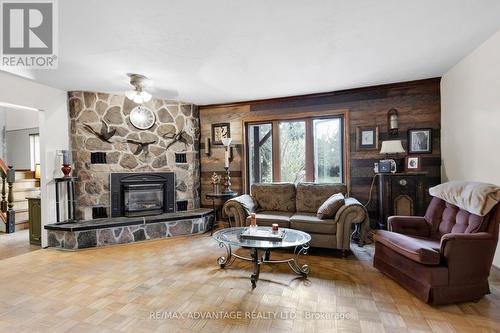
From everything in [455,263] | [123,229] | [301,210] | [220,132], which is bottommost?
[123,229]

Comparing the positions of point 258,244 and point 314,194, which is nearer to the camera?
point 258,244

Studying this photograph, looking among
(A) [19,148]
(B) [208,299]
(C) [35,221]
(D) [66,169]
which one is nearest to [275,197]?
(B) [208,299]

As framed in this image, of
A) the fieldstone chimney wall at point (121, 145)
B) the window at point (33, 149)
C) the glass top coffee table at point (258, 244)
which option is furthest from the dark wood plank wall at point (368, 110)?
the window at point (33, 149)

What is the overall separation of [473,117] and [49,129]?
5.78 meters

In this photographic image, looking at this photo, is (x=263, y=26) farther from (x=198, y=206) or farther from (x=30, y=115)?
(x=30, y=115)

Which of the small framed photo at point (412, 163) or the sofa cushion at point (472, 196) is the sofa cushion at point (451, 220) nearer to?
the sofa cushion at point (472, 196)

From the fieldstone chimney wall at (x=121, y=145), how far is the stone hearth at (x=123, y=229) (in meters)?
0.40

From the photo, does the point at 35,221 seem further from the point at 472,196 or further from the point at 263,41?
the point at 472,196

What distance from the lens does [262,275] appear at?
9.00 ft

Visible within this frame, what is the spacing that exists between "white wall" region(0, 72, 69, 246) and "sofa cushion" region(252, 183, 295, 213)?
126 inches

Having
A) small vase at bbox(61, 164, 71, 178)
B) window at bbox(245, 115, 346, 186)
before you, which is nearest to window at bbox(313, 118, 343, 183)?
window at bbox(245, 115, 346, 186)

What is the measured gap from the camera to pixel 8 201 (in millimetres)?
5008

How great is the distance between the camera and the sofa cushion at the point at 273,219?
11.6 feet

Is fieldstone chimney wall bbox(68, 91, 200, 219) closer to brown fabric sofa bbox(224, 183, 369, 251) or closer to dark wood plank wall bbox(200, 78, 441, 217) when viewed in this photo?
dark wood plank wall bbox(200, 78, 441, 217)
